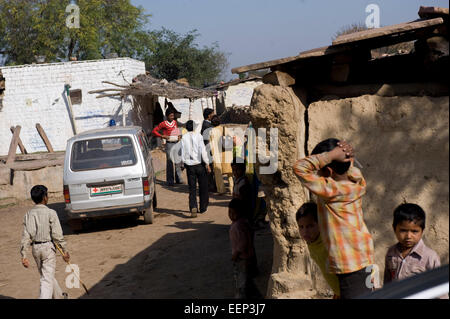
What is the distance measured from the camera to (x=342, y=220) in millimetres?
2922

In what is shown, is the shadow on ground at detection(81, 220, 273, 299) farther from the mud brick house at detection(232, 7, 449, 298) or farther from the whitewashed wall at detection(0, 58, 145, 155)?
the whitewashed wall at detection(0, 58, 145, 155)

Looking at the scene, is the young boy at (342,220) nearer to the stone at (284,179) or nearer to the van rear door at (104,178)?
the stone at (284,179)

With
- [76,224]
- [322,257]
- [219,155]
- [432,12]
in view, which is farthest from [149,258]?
[432,12]

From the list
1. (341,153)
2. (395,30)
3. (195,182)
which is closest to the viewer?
(341,153)

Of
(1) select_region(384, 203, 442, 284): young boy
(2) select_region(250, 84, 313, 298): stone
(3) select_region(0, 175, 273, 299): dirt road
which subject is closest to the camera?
(1) select_region(384, 203, 442, 284): young boy

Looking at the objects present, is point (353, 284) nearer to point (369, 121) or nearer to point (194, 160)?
point (369, 121)

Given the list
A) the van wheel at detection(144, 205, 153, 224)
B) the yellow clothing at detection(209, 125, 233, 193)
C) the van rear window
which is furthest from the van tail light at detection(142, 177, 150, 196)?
the yellow clothing at detection(209, 125, 233, 193)

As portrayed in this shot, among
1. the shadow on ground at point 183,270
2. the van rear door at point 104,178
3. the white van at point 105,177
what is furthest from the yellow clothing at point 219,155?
the shadow on ground at point 183,270

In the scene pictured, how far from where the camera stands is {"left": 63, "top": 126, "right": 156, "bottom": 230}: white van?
27.8 feet

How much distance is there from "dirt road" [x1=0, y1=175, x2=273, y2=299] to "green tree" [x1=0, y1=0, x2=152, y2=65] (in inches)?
878

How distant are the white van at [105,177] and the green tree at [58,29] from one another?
2210cm

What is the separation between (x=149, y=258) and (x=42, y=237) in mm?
2358

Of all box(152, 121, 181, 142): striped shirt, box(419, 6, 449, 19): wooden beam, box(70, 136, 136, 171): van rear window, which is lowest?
box(70, 136, 136, 171): van rear window

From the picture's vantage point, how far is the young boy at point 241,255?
500 cm
